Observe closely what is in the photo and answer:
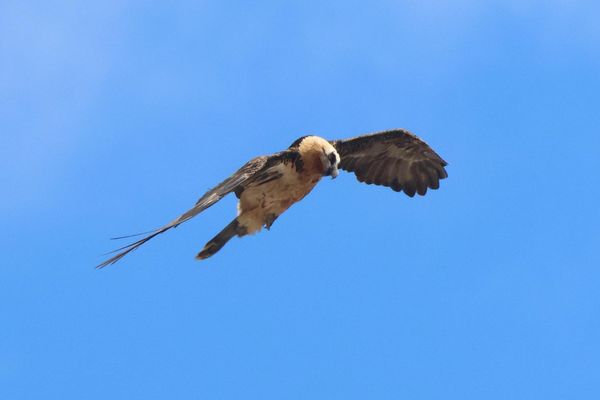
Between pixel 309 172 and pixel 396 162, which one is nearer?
pixel 309 172

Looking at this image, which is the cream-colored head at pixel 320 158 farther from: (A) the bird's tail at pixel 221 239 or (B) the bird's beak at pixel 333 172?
(A) the bird's tail at pixel 221 239

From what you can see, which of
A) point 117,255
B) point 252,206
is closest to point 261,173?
point 252,206

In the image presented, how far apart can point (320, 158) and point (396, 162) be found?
273 centimetres

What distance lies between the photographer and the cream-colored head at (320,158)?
49.1ft

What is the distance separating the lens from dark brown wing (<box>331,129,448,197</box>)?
56.1 feet

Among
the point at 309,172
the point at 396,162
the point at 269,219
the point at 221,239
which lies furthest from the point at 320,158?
the point at 396,162

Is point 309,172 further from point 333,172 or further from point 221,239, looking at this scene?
point 221,239

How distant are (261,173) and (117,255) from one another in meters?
3.91

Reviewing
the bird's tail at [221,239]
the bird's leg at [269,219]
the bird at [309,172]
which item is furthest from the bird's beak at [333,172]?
the bird's tail at [221,239]

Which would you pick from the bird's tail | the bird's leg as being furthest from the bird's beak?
the bird's tail

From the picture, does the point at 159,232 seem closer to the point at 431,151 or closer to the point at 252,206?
the point at 252,206

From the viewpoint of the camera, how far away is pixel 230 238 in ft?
50.5

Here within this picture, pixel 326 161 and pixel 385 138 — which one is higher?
pixel 385 138

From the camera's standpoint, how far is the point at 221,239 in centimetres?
1538
